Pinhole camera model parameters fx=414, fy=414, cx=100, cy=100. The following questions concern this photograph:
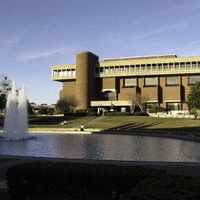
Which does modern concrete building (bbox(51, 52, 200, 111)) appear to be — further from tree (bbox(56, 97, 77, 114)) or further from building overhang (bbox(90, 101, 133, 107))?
tree (bbox(56, 97, 77, 114))

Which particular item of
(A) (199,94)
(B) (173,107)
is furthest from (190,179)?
(B) (173,107)

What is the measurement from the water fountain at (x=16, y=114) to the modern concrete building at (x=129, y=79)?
8199 cm

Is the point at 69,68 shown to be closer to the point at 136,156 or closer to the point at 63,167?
the point at 136,156

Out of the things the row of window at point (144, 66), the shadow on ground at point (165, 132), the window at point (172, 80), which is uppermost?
the row of window at point (144, 66)

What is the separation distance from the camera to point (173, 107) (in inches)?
4867

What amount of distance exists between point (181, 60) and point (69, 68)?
1378 inches

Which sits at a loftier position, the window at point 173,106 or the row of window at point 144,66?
the row of window at point 144,66

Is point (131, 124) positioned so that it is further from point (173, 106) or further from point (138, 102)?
point (173, 106)

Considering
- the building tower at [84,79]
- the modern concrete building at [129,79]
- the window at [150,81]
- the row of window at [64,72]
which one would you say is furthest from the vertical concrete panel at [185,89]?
the row of window at [64,72]

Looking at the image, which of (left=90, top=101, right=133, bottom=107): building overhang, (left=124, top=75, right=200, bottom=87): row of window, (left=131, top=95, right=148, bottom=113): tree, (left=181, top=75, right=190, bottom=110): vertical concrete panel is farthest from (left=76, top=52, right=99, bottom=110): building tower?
(left=181, top=75, right=190, bottom=110): vertical concrete panel

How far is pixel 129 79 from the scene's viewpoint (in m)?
131

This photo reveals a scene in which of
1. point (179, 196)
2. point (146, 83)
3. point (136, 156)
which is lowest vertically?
point (136, 156)

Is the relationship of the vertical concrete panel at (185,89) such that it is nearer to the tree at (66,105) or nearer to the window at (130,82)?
the window at (130,82)

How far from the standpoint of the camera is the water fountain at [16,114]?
3672cm
